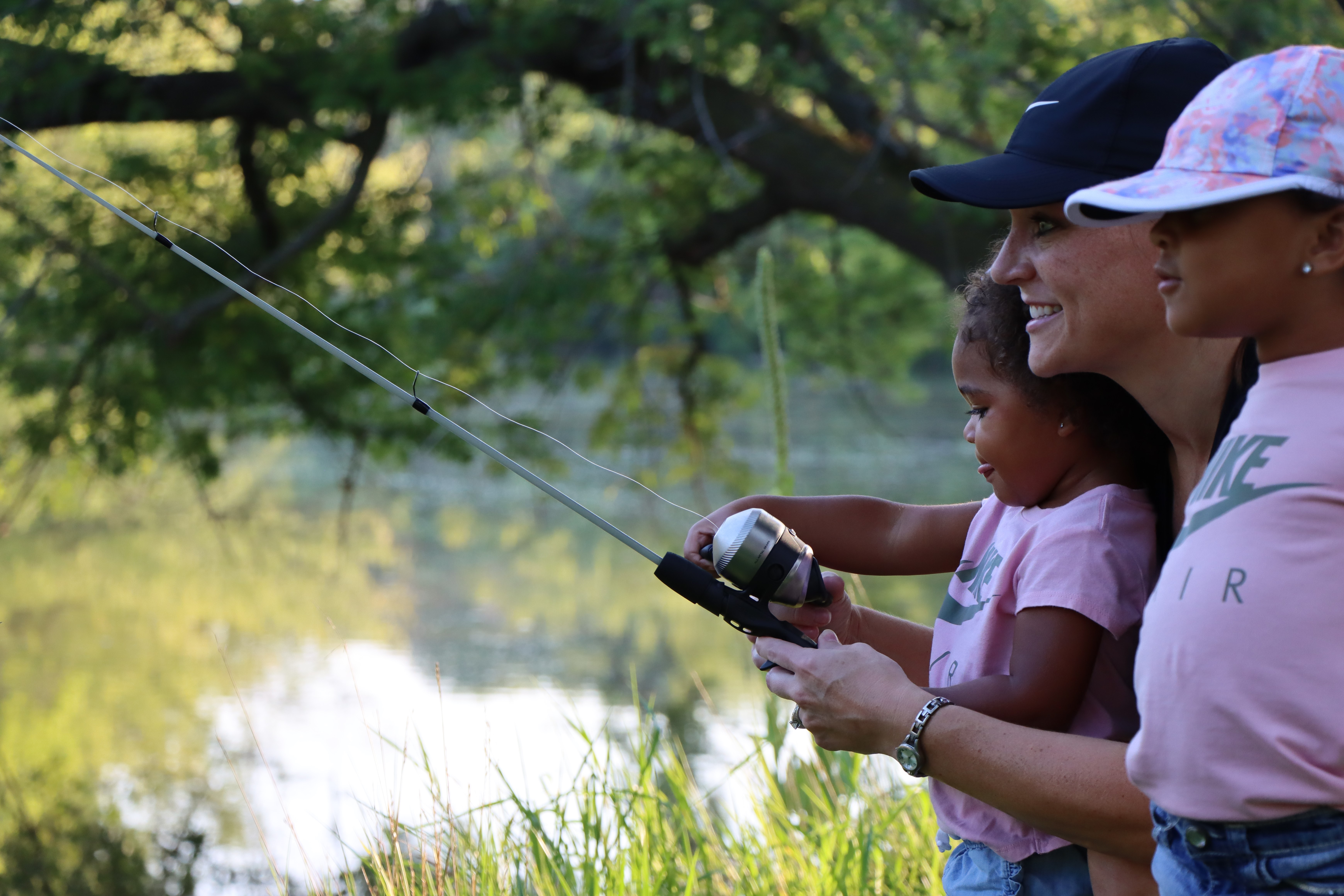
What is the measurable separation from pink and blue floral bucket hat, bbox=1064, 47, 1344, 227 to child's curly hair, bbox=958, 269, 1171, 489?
0.39 metres

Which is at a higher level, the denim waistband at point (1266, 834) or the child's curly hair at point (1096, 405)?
the child's curly hair at point (1096, 405)

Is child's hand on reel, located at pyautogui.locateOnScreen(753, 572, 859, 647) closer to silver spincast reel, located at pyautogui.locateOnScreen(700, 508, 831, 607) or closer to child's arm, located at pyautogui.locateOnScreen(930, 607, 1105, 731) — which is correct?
silver spincast reel, located at pyautogui.locateOnScreen(700, 508, 831, 607)

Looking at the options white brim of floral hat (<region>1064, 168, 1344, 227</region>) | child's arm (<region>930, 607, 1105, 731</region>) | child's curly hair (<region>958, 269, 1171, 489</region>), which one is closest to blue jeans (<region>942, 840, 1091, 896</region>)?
child's arm (<region>930, 607, 1105, 731</region>)

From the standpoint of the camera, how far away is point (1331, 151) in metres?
0.88

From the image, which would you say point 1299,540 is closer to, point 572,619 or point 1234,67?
point 1234,67

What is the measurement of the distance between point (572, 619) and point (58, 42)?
5.55m

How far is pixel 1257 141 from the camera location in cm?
90

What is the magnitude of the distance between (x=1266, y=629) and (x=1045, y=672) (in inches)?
14.0

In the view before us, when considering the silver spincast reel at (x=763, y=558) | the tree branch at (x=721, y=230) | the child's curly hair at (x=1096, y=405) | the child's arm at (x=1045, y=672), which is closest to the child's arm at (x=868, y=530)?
the silver spincast reel at (x=763, y=558)

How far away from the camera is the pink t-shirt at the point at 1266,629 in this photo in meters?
0.86

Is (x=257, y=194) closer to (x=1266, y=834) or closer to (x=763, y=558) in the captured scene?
(x=763, y=558)

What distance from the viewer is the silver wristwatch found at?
1198 mm

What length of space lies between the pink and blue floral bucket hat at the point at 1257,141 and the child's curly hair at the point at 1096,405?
394 mm

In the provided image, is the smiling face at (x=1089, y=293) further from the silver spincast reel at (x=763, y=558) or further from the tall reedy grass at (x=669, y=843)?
the tall reedy grass at (x=669, y=843)
